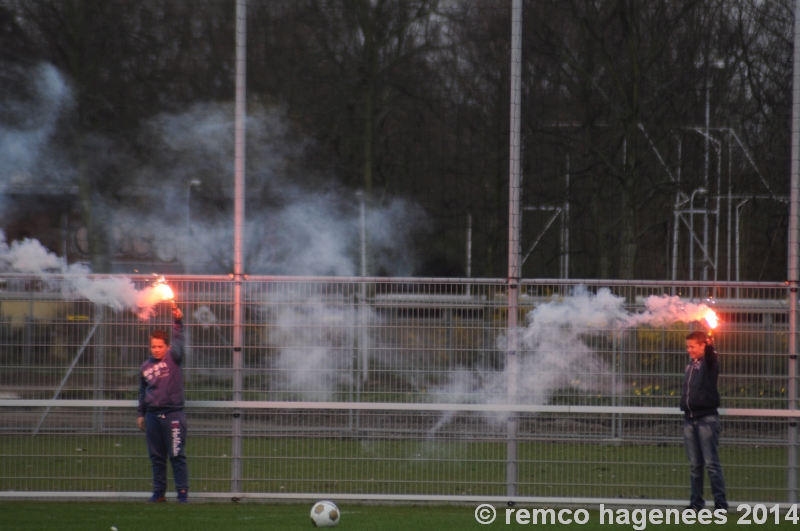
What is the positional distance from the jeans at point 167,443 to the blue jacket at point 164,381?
80 millimetres

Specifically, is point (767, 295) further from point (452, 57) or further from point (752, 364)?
point (452, 57)

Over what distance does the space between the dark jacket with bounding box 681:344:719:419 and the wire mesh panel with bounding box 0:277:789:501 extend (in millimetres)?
409

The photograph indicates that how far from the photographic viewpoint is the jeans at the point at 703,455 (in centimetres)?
726

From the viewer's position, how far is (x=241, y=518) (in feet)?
23.1

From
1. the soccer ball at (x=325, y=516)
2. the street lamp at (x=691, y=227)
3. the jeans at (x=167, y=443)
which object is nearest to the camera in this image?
the soccer ball at (x=325, y=516)

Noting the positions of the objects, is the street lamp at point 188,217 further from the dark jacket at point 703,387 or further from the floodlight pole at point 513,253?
the dark jacket at point 703,387

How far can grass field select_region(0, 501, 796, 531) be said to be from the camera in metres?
6.61

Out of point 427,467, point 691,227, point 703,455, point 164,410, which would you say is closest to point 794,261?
point 691,227

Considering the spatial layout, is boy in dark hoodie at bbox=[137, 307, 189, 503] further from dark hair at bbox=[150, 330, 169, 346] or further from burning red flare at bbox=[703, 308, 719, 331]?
burning red flare at bbox=[703, 308, 719, 331]

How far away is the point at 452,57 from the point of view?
993 centimetres

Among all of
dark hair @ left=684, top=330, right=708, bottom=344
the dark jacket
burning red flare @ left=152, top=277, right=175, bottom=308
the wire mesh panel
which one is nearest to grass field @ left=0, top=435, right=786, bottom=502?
the wire mesh panel

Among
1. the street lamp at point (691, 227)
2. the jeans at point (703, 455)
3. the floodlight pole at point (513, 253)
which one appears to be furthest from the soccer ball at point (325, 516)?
the street lamp at point (691, 227)

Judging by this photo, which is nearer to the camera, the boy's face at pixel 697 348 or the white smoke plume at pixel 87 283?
the boy's face at pixel 697 348

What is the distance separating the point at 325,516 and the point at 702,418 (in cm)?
Result: 335
